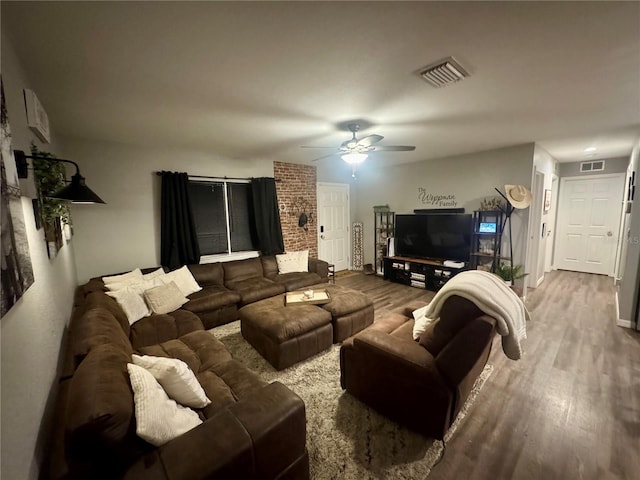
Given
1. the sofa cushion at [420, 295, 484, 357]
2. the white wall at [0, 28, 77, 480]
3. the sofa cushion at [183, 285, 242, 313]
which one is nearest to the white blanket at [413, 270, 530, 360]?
Result: the sofa cushion at [420, 295, 484, 357]

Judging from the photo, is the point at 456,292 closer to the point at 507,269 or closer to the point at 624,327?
the point at 507,269

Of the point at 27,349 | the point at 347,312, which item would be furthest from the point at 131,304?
the point at 347,312

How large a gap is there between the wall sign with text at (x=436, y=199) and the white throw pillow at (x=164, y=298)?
4514 mm

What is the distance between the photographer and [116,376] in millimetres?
1236

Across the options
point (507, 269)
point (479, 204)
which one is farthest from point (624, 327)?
point (479, 204)

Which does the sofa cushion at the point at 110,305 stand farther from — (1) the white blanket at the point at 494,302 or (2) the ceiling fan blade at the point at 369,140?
(2) the ceiling fan blade at the point at 369,140

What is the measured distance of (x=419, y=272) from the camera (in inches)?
196

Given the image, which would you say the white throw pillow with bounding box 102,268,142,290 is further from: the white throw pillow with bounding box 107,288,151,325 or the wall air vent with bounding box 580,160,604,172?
the wall air vent with bounding box 580,160,604,172

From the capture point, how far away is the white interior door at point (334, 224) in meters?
5.89

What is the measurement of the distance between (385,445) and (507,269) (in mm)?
3345

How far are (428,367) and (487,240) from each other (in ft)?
11.9

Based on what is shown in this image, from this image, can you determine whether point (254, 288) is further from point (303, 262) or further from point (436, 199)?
point (436, 199)

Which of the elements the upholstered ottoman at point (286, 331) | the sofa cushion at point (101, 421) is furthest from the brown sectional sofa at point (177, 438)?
the upholstered ottoman at point (286, 331)

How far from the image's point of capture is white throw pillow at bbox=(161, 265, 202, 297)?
3439 mm
